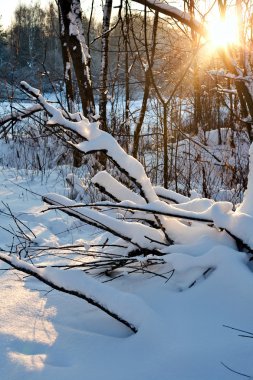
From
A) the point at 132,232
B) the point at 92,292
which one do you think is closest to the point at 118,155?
the point at 132,232

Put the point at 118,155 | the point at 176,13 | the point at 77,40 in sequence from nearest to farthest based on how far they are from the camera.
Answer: the point at 118,155 < the point at 176,13 < the point at 77,40

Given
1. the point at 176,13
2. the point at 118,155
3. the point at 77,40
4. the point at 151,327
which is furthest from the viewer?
the point at 77,40

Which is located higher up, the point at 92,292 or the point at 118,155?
the point at 118,155

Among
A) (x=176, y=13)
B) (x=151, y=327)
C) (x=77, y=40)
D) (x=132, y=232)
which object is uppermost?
(x=77, y=40)

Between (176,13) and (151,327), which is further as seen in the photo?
(176,13)

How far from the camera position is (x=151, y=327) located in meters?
1.19

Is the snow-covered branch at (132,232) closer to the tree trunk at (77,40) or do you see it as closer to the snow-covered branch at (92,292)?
the snow-covered branch at (92,292)

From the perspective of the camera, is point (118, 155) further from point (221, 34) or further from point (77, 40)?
point (77, 40)

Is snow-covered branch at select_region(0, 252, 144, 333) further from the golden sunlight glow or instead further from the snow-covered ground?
the golden sunlight glow

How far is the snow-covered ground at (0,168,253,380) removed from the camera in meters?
1.03

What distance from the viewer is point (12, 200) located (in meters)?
3.88

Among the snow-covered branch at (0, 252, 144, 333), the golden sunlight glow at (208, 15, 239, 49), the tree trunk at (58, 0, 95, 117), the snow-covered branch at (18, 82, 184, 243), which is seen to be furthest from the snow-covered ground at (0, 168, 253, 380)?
the tree trunk at (58, 0, 95, 117)

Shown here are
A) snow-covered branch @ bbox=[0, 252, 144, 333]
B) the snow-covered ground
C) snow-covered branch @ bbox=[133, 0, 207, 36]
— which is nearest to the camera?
the snow-covered ground

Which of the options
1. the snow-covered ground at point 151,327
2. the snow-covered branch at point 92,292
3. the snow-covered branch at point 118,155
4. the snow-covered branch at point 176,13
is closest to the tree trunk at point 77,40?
the snow-covered branch at point 176,13
